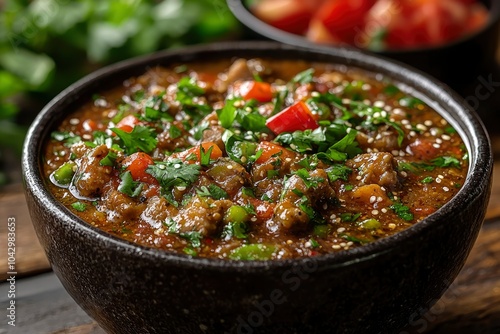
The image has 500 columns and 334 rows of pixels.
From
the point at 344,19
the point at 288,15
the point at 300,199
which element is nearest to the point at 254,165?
the point at 300,199

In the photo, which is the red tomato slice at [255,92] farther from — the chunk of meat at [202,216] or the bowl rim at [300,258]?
the chunk of meat at [202,216]

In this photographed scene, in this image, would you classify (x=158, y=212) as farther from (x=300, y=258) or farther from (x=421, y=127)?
(x=421, y=127)

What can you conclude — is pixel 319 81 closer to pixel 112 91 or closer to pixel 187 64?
pixel 187 64

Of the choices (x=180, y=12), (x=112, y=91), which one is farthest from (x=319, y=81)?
(x=180, y=12)

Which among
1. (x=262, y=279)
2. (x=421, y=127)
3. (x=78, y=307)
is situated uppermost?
(x=262, y=279)

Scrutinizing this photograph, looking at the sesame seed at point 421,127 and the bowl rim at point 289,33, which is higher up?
the sesame seed at point 421,127

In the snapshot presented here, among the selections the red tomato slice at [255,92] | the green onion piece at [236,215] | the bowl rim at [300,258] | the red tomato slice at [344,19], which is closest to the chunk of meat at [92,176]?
the bowl rim at [300,258]
